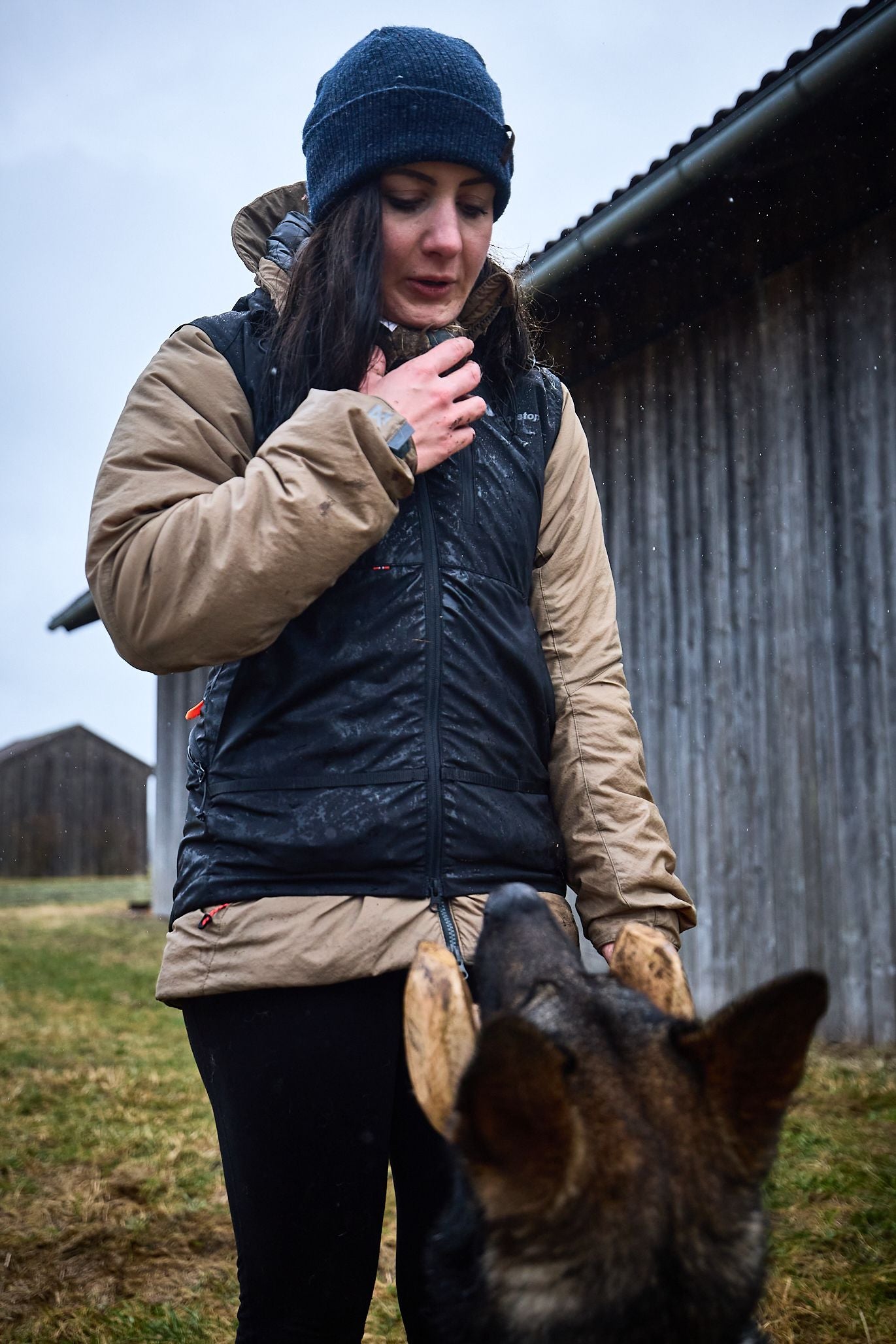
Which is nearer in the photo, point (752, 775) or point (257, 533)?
point (257, 533)

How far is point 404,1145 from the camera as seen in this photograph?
5.50 feet

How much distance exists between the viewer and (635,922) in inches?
66.7

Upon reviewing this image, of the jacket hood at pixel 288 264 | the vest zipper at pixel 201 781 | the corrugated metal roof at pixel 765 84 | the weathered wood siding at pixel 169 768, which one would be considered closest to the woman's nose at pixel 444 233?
the jacket hood at pixel 288 264

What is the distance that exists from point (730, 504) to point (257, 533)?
19.0ft

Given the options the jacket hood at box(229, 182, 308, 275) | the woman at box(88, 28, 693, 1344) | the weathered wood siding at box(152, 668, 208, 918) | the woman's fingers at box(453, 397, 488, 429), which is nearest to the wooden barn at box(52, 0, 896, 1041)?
the jacket hood at box(229, 182, 308, 275)

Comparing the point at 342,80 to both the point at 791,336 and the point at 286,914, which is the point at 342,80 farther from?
the point at 791,336

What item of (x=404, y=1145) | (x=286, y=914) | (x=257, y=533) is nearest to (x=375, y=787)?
(x=286, y=914)

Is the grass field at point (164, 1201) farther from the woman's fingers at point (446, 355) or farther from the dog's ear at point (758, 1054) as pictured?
the woman's fingers at point (446, 355)

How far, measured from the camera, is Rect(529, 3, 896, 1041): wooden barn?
18.9 feet

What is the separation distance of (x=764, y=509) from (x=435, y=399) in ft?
17.6

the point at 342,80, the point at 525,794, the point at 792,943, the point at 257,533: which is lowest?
the point at 792,943

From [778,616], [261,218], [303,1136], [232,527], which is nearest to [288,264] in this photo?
[261,218]

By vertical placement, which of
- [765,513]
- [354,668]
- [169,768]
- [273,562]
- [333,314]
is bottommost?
[169,768]

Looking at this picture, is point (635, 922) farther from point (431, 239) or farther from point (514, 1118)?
point (431, 239)
